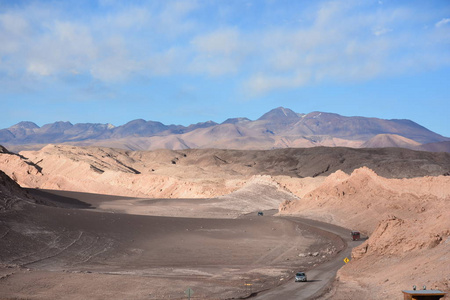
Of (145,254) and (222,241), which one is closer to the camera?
(145,254)

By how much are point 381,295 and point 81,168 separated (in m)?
82.4

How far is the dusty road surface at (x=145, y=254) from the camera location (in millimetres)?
21781

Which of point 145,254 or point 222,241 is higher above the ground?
point 222,241

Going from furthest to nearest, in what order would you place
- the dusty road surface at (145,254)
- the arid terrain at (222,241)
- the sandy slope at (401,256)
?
the dusty road surface at (145,254) < the arid terrain at (222,241) < the sandy slope at (401,256)

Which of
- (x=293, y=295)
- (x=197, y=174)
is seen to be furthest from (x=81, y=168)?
(x=293, y=295)

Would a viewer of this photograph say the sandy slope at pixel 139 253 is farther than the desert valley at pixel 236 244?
Yes

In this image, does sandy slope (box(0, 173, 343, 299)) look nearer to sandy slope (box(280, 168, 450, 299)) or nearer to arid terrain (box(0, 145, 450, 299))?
arid terrain (box(0, 145, 450, 299))

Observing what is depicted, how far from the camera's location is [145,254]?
31.6 meters

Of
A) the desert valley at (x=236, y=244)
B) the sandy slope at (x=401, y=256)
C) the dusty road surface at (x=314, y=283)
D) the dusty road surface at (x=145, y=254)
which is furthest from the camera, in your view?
the dusty road surface at (x=145, y=254)

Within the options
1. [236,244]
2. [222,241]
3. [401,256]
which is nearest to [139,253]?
[222,241]

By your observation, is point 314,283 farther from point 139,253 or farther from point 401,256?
point 139,253

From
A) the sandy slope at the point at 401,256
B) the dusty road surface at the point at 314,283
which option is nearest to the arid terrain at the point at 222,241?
the sandy slope at the point at 401,256

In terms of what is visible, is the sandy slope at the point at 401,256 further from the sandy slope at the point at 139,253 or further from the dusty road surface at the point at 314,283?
the sandy slope at the point at 139,253

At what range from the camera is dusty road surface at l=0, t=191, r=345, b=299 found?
21.8 metres
